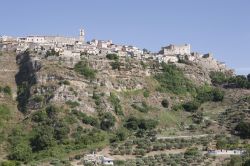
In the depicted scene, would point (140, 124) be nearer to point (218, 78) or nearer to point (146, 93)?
point (146, 93)

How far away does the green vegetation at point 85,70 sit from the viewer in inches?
3332

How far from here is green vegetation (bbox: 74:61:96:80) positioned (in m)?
84.6

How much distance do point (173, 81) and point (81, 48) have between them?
16.8 m

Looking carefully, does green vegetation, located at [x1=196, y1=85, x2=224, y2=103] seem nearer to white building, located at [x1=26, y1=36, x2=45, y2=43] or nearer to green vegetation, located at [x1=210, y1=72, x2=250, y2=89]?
green vegetation, located at [x1=210, y1=72, x2=250, y2=89]

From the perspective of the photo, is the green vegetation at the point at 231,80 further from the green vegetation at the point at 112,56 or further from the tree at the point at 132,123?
the tree at the point at 132,123

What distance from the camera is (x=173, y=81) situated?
9425cm

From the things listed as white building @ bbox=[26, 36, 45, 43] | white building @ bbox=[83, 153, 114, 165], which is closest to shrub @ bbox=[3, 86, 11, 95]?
white building @ bbox=[83, 153, 114, 165]

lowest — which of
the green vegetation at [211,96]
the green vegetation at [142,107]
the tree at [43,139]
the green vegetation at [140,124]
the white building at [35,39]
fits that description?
the tree at [43,139]

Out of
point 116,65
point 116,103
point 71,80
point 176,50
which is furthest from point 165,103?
point 176,50

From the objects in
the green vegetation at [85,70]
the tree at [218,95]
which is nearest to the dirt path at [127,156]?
the green vegetation at [85,70]

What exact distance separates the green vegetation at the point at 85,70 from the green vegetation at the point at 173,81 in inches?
441

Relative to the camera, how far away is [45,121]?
243ft

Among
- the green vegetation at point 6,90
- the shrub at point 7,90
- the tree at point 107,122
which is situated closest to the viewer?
the tree at point 107,122

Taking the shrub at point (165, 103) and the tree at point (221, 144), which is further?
the shrub at point (165, 103)
